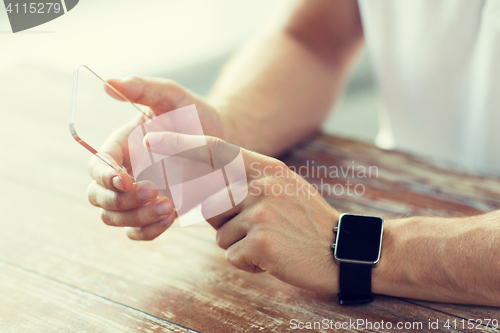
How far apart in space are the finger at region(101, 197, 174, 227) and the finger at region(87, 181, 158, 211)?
0.01m

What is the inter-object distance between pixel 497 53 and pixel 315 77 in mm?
389

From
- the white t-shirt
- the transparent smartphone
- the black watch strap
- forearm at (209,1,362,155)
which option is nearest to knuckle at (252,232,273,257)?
the black watch strap

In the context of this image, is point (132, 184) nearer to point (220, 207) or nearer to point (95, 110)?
point (220, 207)

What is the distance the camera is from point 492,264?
0.53 metres

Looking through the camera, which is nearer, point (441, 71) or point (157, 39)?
point (441, 71)

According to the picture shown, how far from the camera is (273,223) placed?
0.58 meters

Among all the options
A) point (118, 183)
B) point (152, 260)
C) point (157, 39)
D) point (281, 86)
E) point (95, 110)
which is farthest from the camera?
point (157, 39)

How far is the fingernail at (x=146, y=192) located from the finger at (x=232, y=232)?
0.11 meters

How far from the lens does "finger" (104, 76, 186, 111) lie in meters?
0.66

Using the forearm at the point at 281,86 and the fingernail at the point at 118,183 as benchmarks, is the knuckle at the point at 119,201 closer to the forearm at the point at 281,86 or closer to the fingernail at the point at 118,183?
the fingernail at the point at 118,183

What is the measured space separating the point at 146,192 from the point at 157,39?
183 centimetres

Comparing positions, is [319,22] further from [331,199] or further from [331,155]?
[331,199]

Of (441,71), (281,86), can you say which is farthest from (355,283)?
(441,71)

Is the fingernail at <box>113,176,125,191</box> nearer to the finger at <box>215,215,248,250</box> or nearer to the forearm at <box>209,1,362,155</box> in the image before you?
the finger at <box>215,215,248,250</box>
